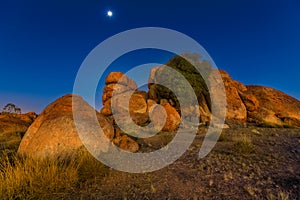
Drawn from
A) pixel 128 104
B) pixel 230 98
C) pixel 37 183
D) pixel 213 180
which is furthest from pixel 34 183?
pixel 230 98

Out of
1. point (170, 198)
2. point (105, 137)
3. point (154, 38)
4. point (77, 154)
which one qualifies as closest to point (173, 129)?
point (154, 38)

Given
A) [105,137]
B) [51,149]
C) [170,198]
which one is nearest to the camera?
[170,198]

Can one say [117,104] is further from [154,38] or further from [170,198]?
[170,198]

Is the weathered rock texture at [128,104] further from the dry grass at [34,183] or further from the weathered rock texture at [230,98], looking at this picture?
the dry grass at [34,183]

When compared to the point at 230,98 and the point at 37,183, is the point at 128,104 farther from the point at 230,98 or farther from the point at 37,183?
the point at 37,183

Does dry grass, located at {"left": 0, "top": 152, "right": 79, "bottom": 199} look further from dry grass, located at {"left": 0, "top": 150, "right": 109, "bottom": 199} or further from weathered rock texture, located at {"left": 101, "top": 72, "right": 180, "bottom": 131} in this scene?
weathered rock texture, located at {"left": 101, "top": 72, "right": 180, "bottom": 131}

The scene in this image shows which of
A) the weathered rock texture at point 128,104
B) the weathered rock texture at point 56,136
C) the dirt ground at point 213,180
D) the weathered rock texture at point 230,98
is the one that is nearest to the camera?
the dirt ground at point 213,180

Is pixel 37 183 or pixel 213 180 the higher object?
pixel 213 180

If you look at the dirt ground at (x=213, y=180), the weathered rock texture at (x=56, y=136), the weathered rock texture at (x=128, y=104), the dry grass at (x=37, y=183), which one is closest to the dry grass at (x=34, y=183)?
the dry grass at (x=37, y=183)

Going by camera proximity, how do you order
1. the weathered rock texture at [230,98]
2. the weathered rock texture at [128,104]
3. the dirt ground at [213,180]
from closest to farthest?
the dirt ground at [213,180] < the weathered rock texture at [128,104] < the weathered rock texture at [230,98]

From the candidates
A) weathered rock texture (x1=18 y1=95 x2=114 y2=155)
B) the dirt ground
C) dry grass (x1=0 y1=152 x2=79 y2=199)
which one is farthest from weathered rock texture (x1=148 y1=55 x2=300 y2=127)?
dry grass (x1=0 y1=152 x2=79 y2=199)

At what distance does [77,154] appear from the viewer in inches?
208

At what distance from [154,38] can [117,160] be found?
7.92 m

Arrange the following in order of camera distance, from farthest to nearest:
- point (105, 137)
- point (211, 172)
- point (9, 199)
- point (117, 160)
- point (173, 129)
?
point (173, 129) → point (105, 137) → point (117, 160) → point (211, 172) → point (9, 199)
